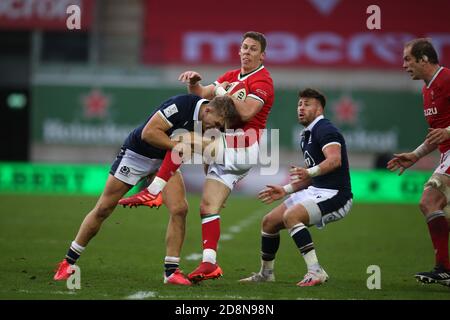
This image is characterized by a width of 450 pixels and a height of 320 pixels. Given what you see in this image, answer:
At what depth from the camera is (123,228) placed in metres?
14.2

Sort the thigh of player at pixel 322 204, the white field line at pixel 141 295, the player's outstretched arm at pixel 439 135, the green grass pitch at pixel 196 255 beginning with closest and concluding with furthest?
the white field line at pixel 141 295, the green grass pitch at pixel 196 255, the player's outstretched arm at pixel 439 135, the thigh of player at pixel 322 204

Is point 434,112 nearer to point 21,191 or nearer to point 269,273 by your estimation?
point 269,273

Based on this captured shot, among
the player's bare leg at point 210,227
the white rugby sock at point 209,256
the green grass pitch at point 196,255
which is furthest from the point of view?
the white rugby sock at point 209,256

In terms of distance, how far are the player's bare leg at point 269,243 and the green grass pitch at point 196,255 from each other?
0.70 feet

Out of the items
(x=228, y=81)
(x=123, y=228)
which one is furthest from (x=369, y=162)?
(x=228, y=81)

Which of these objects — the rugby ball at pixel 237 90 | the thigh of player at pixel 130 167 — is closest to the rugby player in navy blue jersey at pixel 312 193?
the rugby ball at pixel 237 90

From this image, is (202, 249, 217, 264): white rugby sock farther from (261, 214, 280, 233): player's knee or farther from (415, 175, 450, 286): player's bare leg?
(415, 175, 450, 286): player's bare leg

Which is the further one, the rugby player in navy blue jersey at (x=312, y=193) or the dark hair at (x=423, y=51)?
the dark hair at (x=423, y=51)

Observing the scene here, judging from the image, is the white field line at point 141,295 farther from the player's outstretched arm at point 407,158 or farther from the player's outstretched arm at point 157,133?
the player's outstretched arm at point 407,158

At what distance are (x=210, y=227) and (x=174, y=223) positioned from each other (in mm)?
376

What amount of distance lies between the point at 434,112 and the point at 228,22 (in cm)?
1773

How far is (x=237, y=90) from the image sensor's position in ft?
27.0

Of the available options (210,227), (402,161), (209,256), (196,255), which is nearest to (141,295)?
(209,256)

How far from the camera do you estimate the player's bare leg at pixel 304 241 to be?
7.59 metres
